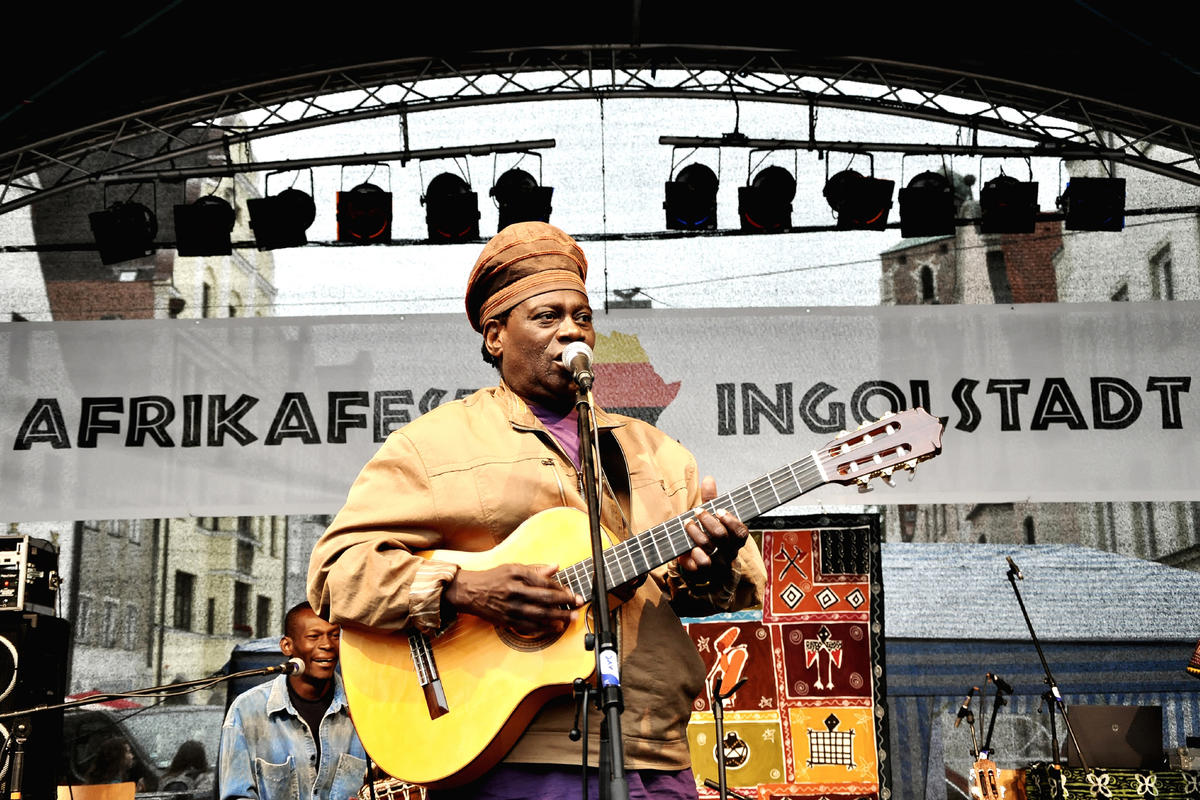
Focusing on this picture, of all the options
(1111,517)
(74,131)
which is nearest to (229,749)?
(74,131)

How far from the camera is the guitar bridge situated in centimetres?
292

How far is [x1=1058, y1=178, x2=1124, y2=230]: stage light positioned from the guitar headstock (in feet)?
17.4

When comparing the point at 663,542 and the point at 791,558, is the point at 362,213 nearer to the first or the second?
the point at 791,558

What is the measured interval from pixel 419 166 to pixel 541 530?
5.67 m

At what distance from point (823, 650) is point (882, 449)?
4.56 m

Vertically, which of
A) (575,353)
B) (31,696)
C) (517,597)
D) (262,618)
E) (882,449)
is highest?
(575,353)

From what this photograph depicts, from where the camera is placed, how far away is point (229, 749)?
20.5ft

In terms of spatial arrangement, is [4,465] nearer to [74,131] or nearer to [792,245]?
[74,131]

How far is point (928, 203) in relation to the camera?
7773mm

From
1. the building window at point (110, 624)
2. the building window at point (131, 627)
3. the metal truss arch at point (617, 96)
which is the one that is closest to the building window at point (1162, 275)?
the metal truss arch at point (617, 96)

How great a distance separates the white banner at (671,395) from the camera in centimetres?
742

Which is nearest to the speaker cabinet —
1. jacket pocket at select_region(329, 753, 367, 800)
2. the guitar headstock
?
jacket pocket at select_region(329, 753, 367, 800)

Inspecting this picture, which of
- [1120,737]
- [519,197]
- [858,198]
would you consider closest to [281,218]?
[519,197]

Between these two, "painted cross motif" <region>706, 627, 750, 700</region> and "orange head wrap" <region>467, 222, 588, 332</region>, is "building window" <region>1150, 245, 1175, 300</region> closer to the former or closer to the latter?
"painted cross motif" <region>706, 627, 750, 700</region>
